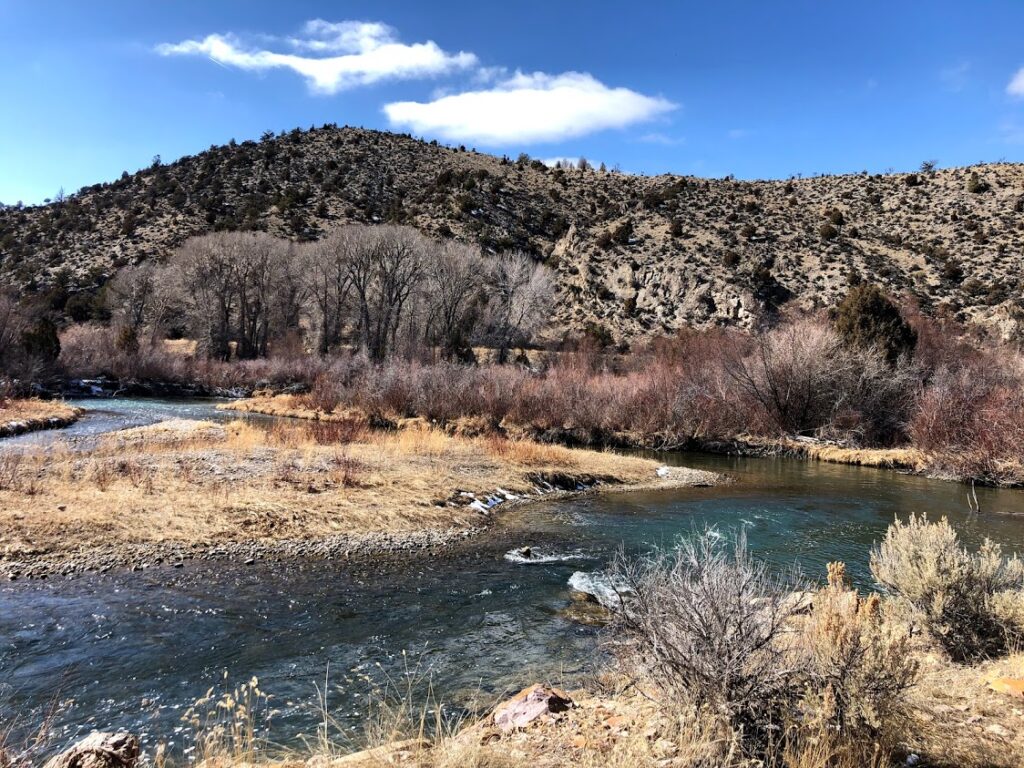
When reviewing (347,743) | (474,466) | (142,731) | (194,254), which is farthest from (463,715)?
(194,254)

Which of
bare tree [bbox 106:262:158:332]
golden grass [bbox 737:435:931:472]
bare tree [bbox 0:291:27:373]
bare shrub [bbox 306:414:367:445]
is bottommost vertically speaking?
golden grass [bbox 737:435:931:472]

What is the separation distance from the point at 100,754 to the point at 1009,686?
727 centimetres

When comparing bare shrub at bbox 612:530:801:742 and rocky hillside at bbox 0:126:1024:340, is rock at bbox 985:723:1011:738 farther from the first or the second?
rocky hillside at bbox 0:126:1024:340

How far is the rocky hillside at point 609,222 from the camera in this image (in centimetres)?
5809

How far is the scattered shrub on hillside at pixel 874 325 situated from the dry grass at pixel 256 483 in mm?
18280

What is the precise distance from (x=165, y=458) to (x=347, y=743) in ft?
49.0

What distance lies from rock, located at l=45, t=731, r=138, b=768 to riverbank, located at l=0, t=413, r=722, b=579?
297 inches

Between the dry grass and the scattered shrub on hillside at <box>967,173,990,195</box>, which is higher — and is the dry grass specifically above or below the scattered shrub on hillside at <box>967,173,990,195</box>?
below

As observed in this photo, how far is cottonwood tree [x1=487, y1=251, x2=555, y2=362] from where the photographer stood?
2312 inches

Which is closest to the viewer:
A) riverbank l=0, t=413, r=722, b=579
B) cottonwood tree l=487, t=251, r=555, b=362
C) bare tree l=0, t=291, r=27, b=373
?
riverbank l=0, t=413, r=722, b=579

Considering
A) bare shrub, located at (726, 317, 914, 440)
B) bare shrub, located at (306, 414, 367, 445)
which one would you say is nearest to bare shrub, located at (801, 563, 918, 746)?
bare shrub, located at (306, 414, 367, 445)

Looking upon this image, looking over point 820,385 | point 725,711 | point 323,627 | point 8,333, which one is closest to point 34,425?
point 8,333

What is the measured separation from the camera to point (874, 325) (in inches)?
1426

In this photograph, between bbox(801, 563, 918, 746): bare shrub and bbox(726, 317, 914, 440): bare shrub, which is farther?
bbox(726, 317, 914, 440): bare shrub
